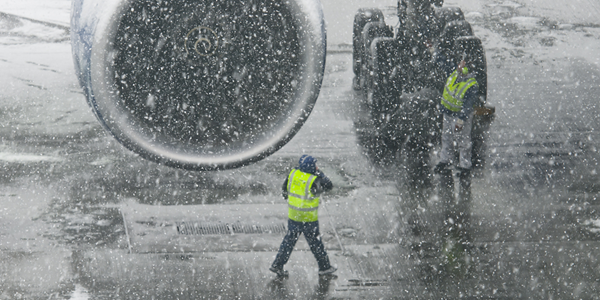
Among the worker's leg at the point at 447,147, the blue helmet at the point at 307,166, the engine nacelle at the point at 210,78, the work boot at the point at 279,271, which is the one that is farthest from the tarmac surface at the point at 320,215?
the engine nacelle at the point at 210,78

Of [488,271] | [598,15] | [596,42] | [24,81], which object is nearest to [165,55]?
[488,271]

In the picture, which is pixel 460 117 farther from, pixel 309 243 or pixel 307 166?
pixel 309 243

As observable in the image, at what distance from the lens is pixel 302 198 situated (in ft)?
22.2

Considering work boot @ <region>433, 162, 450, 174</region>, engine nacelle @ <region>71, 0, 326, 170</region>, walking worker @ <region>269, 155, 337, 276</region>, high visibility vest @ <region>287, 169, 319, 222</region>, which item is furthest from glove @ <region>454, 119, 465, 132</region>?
engine nacelle @ <region>71, 0, 326, 170</region>

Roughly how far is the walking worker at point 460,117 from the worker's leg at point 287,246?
3.13 metres

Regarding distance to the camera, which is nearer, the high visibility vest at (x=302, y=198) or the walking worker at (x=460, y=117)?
the high visibility vest at (x=302, y=198)

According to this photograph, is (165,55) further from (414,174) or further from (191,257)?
(414,174)

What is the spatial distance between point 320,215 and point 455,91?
2.67m

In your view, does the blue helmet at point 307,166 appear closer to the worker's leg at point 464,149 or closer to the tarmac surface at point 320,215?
the tarmac surface at point 320,215

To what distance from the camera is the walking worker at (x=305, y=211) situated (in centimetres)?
675

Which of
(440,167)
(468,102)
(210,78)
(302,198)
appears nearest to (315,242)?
(302,198)

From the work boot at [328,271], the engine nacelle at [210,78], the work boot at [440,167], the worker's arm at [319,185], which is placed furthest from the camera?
the work boot at [440,167]

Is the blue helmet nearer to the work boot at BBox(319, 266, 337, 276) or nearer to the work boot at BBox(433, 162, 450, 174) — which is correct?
the work boot at BBox(319, 266, 337, 276)

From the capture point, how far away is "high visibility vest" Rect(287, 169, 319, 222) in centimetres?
675
